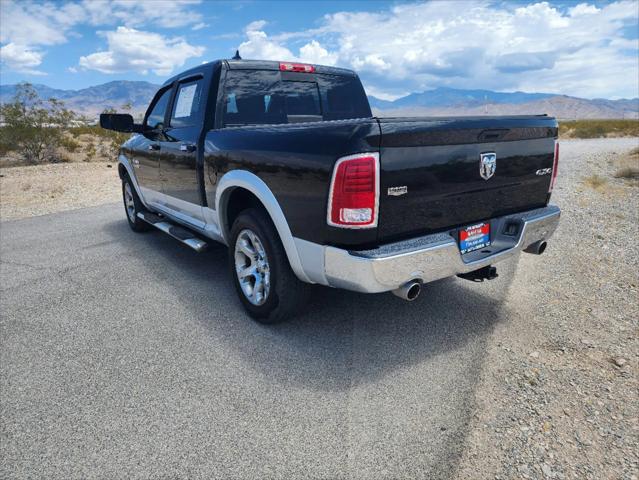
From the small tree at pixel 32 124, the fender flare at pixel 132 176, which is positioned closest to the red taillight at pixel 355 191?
the fender flare at pixel 132 176

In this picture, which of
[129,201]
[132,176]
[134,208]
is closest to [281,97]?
[132,176]

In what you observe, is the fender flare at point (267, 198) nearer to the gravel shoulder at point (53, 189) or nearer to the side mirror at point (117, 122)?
the side mirror at point (117, 122)

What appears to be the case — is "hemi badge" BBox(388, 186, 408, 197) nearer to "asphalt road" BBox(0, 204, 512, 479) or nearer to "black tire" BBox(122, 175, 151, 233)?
"asphalt road" BBox(0, 204, 512, 479)

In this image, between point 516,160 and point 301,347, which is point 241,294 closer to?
point 301,347

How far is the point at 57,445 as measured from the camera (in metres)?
2.20

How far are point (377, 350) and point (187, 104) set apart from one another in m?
2.92

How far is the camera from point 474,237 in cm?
299

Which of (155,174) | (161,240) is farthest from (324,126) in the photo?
(161,240)

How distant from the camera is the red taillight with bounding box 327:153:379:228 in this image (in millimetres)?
2387

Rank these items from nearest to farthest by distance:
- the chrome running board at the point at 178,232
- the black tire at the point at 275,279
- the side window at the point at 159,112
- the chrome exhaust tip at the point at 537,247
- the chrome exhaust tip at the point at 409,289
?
the chrome exhaust tip at the point at 409,289 → the black tire at the point at 275,279 → the chrome exhaust tip at the point at 537,247 → the chrome running board at the point at 178,232 → the side window at the point at 159,112

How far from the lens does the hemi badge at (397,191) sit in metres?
2.48

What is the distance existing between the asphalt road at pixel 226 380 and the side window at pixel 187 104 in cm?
154

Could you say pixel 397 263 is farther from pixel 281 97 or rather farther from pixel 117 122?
pixel 117 122

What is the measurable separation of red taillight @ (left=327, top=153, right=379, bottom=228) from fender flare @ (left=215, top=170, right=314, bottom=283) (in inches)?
19.3
